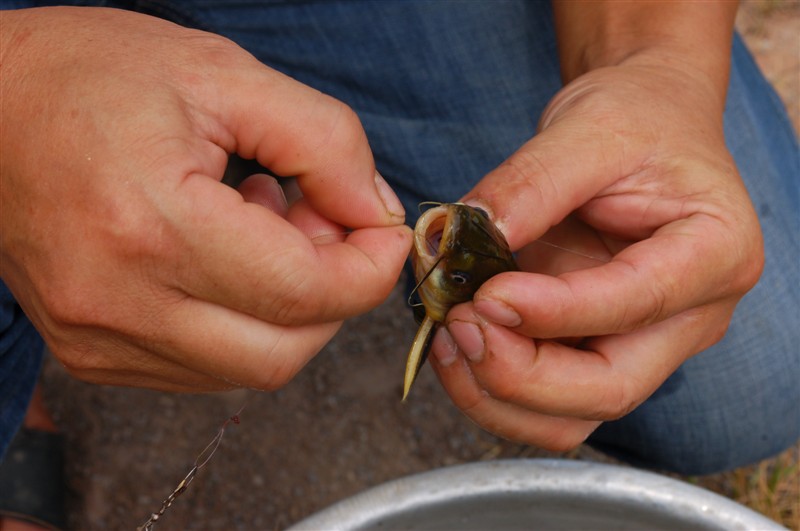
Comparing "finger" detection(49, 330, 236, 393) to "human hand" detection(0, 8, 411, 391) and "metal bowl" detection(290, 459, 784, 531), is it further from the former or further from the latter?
"metal bowl" detection(290, 459, 784, 531)

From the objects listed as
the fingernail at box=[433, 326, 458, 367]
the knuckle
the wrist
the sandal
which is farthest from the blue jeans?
the sandal

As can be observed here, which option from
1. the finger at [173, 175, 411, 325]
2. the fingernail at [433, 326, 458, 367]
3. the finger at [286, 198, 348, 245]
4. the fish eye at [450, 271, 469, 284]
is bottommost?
the fingernail at [433, 326, 458, 367]

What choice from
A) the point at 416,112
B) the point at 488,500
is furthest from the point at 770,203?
the point at 488,500

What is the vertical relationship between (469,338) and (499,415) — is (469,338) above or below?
above

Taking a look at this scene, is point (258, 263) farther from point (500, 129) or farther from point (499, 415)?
point (500, 129)

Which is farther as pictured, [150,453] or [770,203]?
[150,453]

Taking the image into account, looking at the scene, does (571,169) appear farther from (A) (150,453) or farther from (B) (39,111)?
(A) (150,453)

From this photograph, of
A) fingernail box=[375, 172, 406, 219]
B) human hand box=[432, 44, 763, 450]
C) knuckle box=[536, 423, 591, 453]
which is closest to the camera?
fingernail box=[375, 172, 406, 219]

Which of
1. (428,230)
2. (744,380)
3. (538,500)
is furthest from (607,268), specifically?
(744,380)
